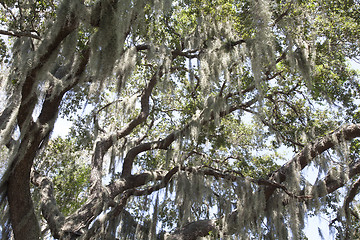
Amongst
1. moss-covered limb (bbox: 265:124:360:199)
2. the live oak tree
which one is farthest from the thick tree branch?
moss-covered limb (bbox: 265:124:360:199)

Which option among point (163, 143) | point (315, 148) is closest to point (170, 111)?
point (163, 143)

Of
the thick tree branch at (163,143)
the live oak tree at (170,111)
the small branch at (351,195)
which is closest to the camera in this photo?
the live oak tree at (170,111)

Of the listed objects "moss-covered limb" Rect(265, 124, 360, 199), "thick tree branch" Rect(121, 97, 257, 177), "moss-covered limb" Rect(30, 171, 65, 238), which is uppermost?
"thick tree branch" Rect(121, 97, 257, 177)

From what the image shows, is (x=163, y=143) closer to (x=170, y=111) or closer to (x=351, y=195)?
(x=170, y=111)

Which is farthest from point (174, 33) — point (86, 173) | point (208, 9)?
point (86, 173)

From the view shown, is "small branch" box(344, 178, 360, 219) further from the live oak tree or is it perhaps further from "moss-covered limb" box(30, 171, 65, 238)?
"moss-covered limb" box(30, 171, 65, 238)

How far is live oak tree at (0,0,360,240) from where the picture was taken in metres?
3.22

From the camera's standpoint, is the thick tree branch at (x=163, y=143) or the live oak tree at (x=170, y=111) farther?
the thick tree branch at (x=163, y=143)

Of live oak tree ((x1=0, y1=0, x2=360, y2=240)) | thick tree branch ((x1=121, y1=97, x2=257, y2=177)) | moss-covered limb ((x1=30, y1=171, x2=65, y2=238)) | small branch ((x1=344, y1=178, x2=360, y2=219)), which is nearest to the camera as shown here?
live oak tree ((x1=0, y1=0, x2=360, y2=240))

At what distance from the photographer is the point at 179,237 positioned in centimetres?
415

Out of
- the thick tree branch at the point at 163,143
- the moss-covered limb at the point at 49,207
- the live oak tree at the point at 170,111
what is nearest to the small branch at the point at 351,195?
the live oak tree at the point at 170,111

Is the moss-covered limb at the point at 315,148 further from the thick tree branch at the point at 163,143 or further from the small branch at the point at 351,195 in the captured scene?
the thick tree branch at the point at 163,143

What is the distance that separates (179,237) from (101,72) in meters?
2.39

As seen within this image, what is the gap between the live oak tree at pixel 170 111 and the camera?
322 centimetres
